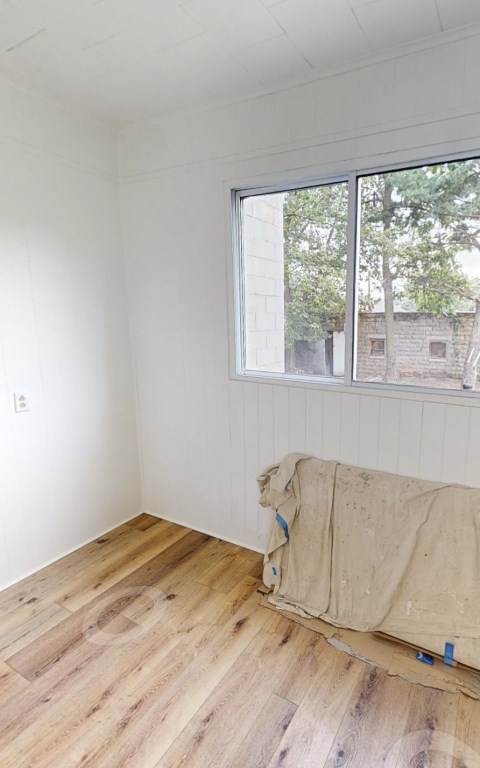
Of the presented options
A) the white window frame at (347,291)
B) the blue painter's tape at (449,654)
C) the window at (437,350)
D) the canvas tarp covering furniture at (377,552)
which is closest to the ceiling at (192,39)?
the white window frame at (347,291)

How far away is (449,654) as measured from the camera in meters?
1.71

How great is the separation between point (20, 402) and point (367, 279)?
1.94m

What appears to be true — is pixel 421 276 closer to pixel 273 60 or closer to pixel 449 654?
pixel 273 60

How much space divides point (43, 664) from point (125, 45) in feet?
8.80

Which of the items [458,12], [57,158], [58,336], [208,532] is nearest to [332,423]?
[208,532]

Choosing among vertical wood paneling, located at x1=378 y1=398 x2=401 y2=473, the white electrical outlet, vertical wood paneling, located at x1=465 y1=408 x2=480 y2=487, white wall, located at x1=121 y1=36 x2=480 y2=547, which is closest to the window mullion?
white wall, located at x1=121 y1=36 x2=480 y2=547

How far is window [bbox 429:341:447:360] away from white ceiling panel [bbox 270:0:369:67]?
131 cm

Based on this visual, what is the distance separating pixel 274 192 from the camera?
2.22 metres

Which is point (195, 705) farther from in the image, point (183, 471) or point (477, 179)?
point (477, 179)

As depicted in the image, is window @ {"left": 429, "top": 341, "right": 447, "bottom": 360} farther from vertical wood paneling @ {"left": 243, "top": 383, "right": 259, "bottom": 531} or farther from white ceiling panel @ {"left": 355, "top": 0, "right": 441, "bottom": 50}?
white ceiling panel @ {"left": 355, "top": 0, "right": 441, "bottom": 50}

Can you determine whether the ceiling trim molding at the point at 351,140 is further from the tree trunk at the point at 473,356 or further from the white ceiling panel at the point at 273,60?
the tree trunk at the point at 473,356

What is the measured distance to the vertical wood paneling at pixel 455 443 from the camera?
70.5 inches

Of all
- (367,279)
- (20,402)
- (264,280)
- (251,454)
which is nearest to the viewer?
(367,279)

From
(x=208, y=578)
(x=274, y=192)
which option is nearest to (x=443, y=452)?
(x=208, y=578)
